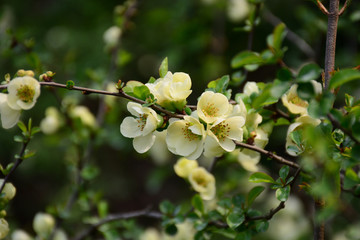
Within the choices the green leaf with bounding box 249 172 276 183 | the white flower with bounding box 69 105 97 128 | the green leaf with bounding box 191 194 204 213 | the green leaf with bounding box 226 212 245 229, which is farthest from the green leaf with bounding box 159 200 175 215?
the white flower with bounding box 69 105 97 128

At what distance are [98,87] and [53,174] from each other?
5.53 feet

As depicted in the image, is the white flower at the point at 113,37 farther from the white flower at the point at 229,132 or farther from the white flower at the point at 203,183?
the white flower at the point at 229,132

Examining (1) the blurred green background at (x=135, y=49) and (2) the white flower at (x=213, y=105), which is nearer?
(2) the white flower at (x=213, y=105)

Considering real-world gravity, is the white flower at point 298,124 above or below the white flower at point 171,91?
below

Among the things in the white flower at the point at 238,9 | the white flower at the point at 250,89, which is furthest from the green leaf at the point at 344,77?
the white flower at the point at 238,9

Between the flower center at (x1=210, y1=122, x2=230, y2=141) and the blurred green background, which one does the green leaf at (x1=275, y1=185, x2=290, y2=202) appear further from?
the blurred green background

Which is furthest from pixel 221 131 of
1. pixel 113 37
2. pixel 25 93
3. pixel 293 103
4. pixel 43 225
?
pixel 113 37

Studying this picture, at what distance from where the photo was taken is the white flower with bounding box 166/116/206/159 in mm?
858

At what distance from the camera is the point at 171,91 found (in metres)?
0.84

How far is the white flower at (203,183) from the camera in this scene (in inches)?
44.9

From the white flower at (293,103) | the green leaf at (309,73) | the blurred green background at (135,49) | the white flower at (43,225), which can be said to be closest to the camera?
the green leaf at (309,73)

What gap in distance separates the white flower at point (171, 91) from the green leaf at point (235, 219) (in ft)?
1.00

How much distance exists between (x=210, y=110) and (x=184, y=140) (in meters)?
0.09

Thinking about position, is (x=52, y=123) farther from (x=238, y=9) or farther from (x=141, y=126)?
(x=238, y=9)
